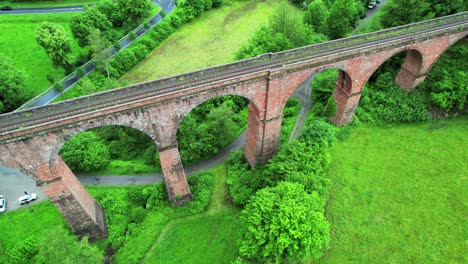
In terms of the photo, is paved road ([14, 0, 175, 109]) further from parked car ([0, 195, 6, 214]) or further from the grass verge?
parked car ([0, 195, 6, 214])

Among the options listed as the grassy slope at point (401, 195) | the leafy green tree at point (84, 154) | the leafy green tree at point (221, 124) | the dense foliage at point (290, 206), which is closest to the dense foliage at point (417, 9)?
the grassy slope at point (401, 195)

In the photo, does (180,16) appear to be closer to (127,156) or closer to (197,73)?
(127,156)

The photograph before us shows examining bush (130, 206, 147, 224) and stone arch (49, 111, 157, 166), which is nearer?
stone arch (49, 111, 157, 166)

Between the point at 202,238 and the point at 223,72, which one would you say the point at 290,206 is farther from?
the point at 223,72

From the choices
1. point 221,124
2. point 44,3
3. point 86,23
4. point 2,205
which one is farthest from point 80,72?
point 44,3

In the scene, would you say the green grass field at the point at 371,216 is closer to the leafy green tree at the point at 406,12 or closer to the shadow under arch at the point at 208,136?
the shadow under arch at the point at 208,136

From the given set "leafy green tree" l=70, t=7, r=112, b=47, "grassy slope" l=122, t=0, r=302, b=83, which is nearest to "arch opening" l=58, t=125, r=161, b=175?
"grassy slope" l=122, t=0, r=302, b=83
